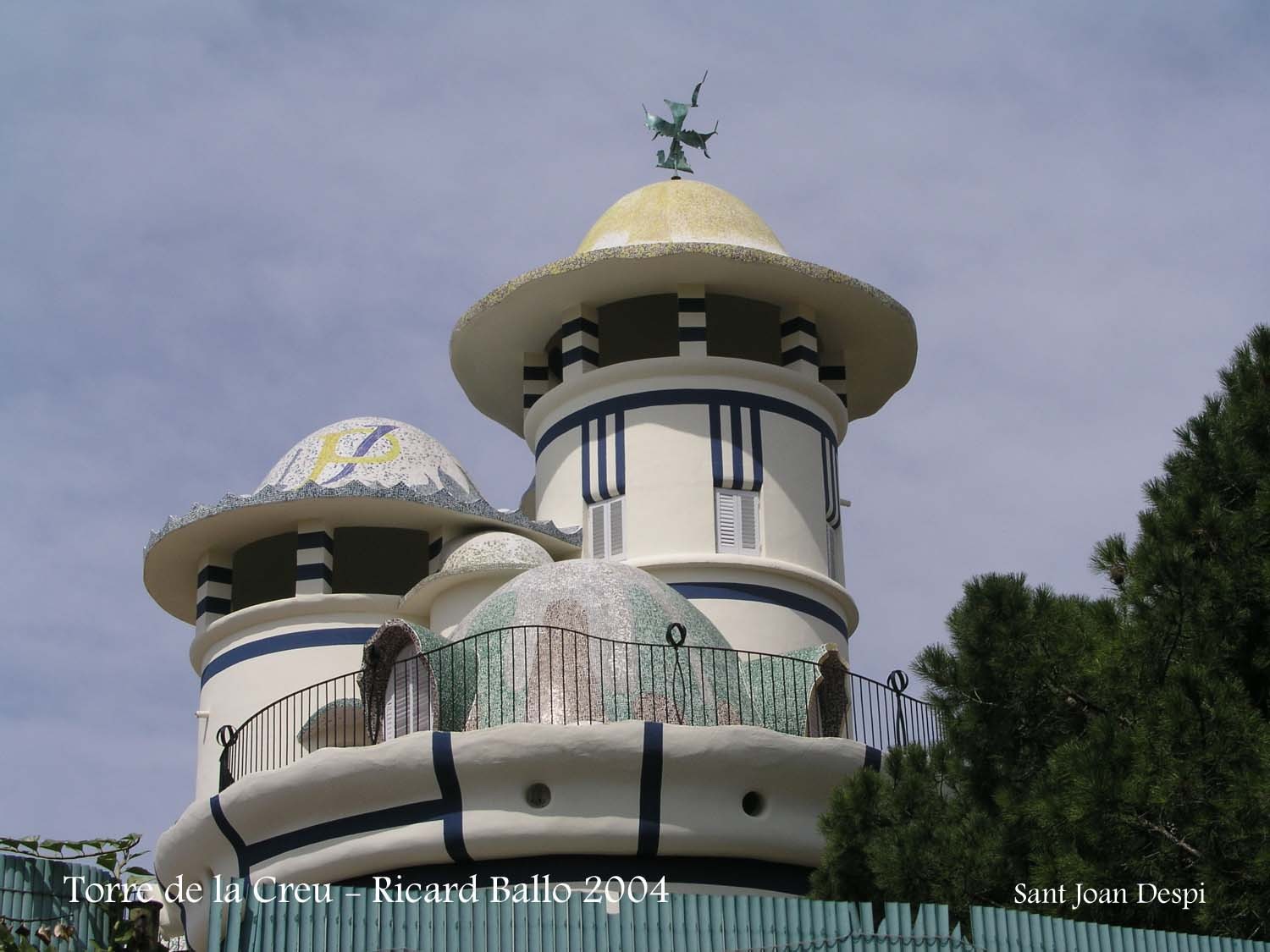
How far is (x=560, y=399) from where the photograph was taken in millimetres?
26203

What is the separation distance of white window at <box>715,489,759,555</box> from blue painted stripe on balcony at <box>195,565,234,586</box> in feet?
19.8

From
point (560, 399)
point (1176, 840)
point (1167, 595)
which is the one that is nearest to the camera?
point (1176, 840)

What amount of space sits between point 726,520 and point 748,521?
0.28 metres

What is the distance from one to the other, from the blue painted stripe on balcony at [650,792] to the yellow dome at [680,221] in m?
8.86

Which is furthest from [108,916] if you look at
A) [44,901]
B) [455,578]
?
[455,578]

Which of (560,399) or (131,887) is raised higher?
(560,399)

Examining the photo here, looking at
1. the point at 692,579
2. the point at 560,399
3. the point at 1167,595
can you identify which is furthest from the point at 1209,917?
the point at 560,399

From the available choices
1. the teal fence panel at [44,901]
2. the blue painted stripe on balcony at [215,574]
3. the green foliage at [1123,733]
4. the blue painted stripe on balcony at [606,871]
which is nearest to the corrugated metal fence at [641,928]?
the green foliage at [1123,733]

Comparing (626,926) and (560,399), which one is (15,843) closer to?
(626,926)

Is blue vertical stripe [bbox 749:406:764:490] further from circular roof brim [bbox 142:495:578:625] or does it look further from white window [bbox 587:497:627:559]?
circular roof brim [bbox 142:495:578:625]

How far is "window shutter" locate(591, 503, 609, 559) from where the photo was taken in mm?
25194

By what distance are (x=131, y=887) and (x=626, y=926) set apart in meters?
3.58

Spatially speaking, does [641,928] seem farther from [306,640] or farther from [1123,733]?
[306,640]

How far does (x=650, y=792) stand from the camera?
1892 cm
